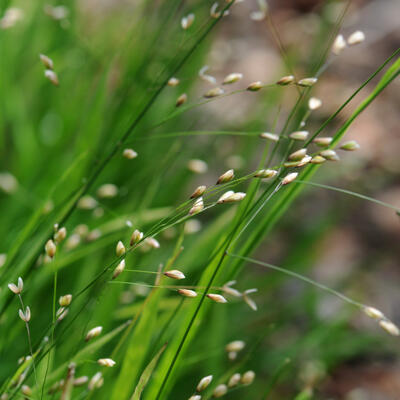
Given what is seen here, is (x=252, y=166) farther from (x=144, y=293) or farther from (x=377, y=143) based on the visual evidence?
(x=144, y=293)

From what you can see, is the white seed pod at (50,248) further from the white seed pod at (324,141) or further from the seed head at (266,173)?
the white seed pod at (324,141)

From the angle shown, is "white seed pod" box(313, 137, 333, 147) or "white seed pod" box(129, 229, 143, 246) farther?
"white seed pod" box(313, 137, 333, 147)

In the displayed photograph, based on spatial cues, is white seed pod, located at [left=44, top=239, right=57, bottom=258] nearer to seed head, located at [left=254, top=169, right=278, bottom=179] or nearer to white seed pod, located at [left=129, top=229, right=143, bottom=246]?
white seed pod, located at [left=129, top=229, right=143, bottom=246]

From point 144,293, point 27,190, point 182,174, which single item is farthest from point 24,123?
point 144,293

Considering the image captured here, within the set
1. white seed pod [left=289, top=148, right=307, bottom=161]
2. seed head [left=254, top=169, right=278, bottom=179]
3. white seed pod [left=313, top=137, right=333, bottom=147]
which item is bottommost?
seed head [left=254, top=169, right=278, bottom=179]

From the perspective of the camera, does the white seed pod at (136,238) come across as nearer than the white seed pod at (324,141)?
Yes

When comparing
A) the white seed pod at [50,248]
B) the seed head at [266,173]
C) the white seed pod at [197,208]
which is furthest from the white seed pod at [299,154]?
the white seed pod at [50,248]

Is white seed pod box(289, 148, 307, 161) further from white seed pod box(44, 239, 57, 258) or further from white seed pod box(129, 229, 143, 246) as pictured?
white seed pod box(44, 239, 57, 258)

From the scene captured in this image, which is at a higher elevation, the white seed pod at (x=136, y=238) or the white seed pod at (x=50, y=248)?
the white seed pod at (x=136, y=238)

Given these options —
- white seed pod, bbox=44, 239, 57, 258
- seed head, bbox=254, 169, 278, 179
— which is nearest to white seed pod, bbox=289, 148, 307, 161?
seed head, bbox=254, 169, 278, 179

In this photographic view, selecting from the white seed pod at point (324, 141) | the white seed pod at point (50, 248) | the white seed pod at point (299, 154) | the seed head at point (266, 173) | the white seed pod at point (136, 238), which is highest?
the white seed pod at point (324, 141)

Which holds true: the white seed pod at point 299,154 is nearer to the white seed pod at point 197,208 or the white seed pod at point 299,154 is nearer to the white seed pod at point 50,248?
the white seed pod at point 197,208

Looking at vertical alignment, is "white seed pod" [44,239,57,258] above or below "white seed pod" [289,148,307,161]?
below
